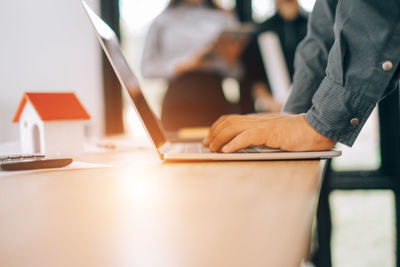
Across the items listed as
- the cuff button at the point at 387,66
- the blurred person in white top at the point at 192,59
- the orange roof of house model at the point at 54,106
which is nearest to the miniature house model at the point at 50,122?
the orange roof of house model at the point at 54,106

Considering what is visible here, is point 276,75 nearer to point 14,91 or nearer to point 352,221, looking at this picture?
point 352,221

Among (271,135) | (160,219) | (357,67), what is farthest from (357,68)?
(160,219)

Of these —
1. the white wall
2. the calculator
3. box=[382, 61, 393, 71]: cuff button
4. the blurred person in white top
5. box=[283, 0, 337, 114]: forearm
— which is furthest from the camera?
the blurred person in white top

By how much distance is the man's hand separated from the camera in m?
0.70

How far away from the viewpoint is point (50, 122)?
82 cm

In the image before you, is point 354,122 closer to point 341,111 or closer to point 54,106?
point 341,111

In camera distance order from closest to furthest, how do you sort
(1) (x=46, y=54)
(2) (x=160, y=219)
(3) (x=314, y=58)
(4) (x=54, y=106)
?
(2) (x=160, y=219), (4) (x=54, y=106), (3) (x=314, y=58), (1) (x=46, y=54)

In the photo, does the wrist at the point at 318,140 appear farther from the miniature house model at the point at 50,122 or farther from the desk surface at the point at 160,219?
the miniature house model at the point at 50,122

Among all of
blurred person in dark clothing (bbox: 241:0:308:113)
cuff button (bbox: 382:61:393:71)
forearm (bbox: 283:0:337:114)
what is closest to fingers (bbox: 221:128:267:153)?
cuff button (bbox: 382:61:393:71)

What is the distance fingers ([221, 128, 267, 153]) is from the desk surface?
178mm

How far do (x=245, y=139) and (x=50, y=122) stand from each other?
437 millimetres

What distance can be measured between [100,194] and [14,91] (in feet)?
3.91

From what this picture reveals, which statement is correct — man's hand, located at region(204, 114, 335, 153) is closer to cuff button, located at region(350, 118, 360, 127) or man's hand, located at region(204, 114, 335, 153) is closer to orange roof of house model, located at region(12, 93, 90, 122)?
cuff button, located at region(350, 118, 360, 127)

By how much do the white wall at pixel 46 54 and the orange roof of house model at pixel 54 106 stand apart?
0.56 ft
